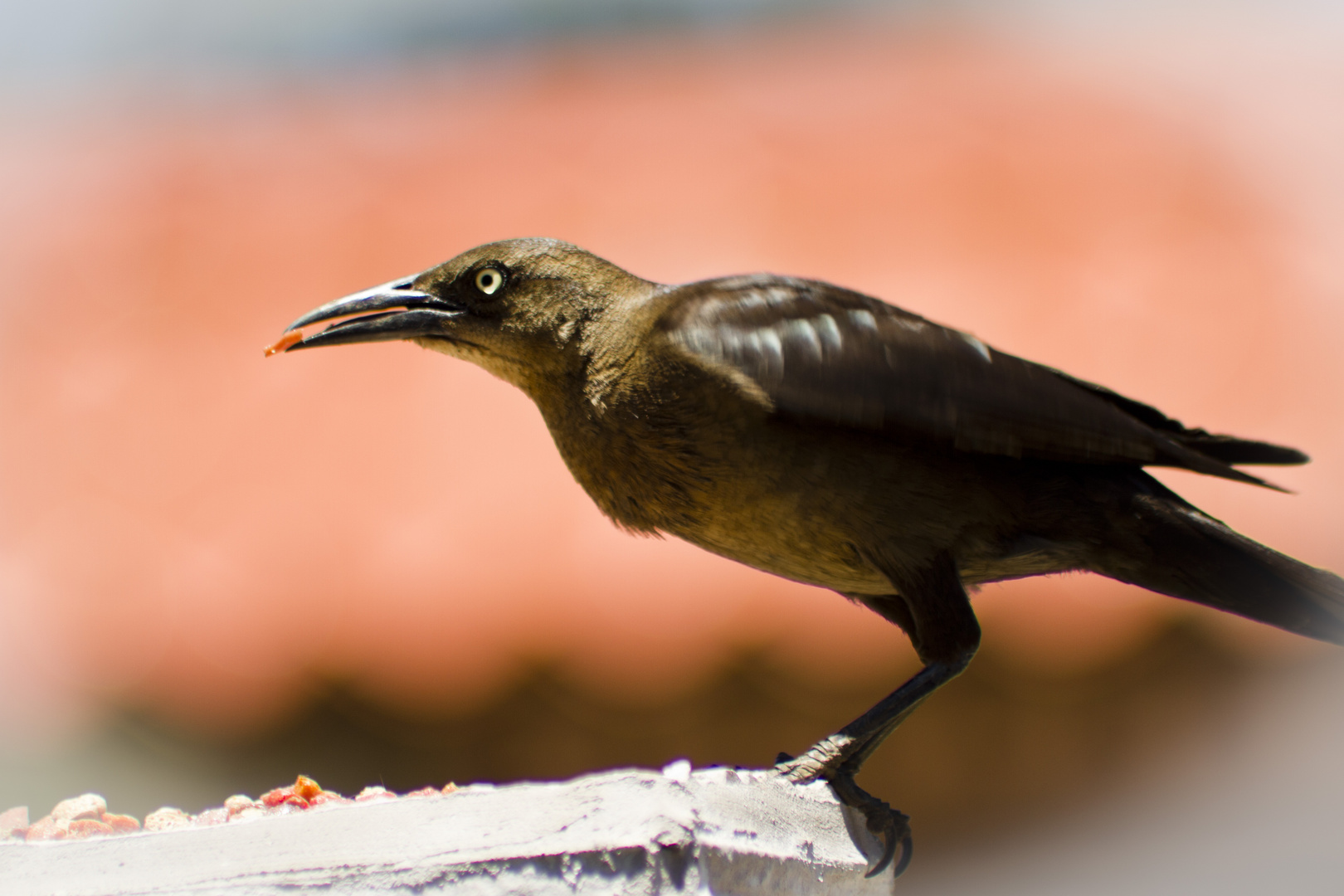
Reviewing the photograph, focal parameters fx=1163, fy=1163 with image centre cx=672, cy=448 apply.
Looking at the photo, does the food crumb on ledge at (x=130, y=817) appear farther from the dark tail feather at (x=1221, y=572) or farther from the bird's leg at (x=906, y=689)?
the dark tail feather at (x=1221, y=572)

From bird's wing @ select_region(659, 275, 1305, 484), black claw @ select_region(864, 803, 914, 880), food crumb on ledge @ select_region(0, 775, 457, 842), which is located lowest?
black claw @ select_region(864, 803, 914, 880)

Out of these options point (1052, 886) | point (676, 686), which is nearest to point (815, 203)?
point (676, 686)

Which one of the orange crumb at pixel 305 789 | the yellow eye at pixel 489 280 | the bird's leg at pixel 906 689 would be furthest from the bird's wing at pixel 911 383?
the orange crumb at pixel 305 789

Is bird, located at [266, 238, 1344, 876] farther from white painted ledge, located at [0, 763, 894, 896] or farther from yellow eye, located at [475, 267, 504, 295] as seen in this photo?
white painted ledge, located at [0, 763, 894, 896]

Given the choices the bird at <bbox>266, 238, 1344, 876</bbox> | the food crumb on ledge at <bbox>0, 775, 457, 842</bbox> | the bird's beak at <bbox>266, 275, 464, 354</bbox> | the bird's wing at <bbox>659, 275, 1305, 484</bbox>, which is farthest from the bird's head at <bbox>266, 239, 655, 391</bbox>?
the food crumb on ledge at <bbox>0, 775, 457, 842</bbox>

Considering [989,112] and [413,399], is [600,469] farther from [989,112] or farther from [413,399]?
[989,112]

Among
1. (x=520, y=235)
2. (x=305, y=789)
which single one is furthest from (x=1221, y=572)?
(x=520, y=235)
